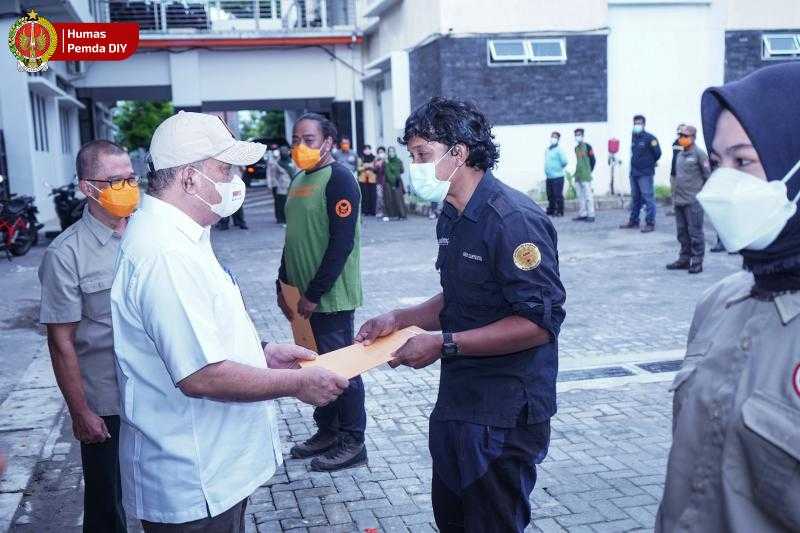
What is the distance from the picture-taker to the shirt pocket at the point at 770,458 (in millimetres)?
1634

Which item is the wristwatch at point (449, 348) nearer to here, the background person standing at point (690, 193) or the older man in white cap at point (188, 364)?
the older man in white cap at point (188, 364)

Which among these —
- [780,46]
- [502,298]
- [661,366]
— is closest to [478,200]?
[502,298]

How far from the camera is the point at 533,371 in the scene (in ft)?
9.96

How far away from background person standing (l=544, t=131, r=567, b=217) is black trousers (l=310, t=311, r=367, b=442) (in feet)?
47.2

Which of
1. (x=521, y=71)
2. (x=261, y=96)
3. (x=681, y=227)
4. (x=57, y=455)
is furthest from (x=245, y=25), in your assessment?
(x=57, y=455)

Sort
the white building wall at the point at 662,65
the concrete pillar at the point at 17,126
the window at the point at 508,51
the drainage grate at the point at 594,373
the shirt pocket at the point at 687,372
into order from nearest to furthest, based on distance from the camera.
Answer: the shirt pocket at the point at 687,372, the drainage grate at the point at 594,373, the concrete pillar at the point at 17,126, the window at the point at 508,51, the white building wall at the point at 662,65

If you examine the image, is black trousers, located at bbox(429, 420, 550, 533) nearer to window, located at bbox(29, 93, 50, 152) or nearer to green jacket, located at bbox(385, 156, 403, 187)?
green jacket, located at bbox(385, 156, 403, 187)

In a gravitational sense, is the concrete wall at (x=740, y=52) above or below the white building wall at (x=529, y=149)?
above

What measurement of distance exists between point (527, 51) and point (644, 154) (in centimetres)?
686

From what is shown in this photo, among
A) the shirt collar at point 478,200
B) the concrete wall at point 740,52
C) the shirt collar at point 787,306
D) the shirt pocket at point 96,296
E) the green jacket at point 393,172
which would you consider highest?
the concrete wall at point 740,52

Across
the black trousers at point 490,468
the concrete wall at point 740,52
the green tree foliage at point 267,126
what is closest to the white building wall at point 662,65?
the concrete wall at point 740,52

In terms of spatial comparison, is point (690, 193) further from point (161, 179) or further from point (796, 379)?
point (796, 379)

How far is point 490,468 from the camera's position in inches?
116

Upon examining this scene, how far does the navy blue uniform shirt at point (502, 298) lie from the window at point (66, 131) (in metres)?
28.7
